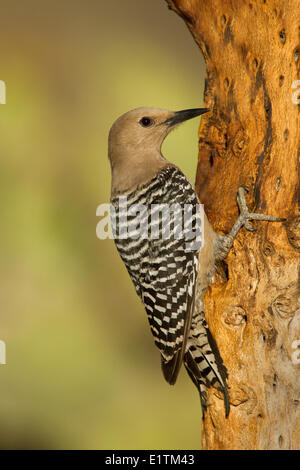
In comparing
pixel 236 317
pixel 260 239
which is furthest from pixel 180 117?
pixel 236 317

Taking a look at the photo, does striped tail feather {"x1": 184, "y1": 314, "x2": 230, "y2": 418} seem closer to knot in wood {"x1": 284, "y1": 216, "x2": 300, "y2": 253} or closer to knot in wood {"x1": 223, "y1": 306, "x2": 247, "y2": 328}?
knot in wood {"x1": 223, "y1": 306, "x2": 247, "y2": 328}

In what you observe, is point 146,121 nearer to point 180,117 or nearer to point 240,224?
point 180,117

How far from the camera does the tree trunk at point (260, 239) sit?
7.46 ft

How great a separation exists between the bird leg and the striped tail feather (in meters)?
0.36

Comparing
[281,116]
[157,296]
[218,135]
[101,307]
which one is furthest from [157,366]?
[281,116]

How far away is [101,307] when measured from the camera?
502cm

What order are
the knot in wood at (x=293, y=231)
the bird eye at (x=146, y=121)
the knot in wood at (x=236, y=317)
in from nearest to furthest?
the knot in wood at (x=293, y=231)
the knot in wood at (x=236, y=317)
the bird eye at (x=146, y=121)

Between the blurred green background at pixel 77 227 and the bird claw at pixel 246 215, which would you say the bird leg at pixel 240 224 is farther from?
the blurred green background at pixel 77 227

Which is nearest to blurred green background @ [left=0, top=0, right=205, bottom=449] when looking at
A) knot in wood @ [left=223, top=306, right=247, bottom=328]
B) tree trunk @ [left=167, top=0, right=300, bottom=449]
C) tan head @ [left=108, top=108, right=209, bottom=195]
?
tan head @ [left=108, top=108, right=209, bottom=195]

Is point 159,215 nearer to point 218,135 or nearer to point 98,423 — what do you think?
point 218,135

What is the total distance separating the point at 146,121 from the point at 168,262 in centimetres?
83

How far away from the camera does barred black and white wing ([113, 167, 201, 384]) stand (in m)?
2.50

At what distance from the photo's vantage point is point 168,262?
8.39 feet

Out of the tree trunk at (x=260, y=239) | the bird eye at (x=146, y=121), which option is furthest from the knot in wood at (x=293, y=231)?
the bird eye at (x=146, y=121)
